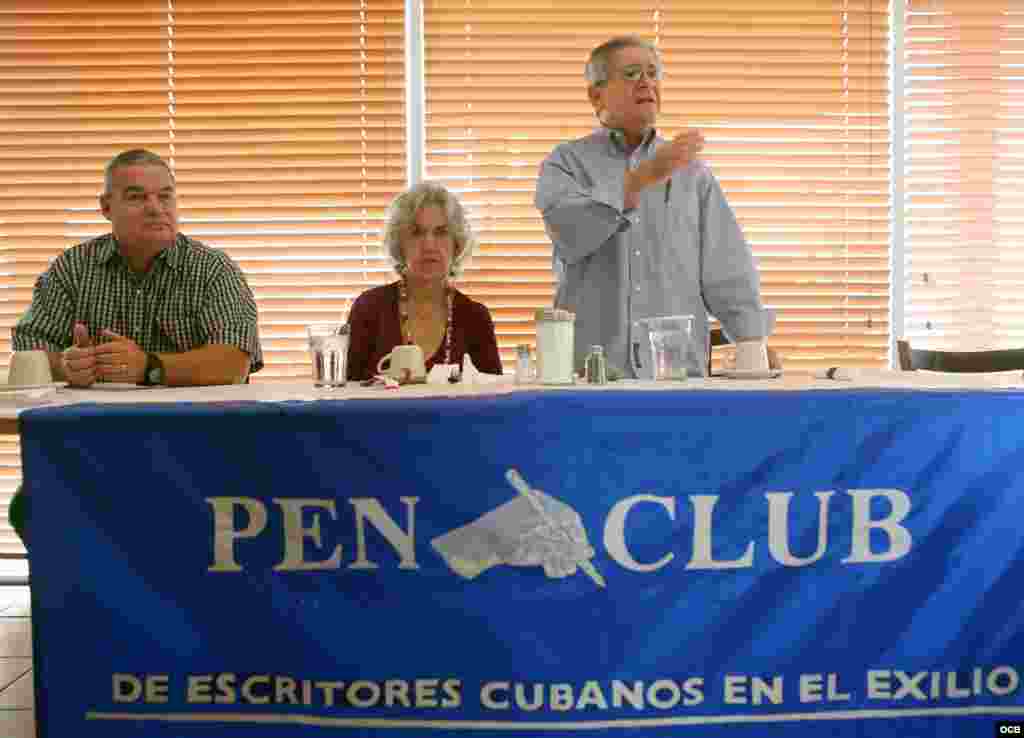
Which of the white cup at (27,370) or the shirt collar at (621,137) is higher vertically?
the shirt collar at (621,137)

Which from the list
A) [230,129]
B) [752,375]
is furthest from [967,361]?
[230,129]

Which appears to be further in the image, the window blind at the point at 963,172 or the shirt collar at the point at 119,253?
the window blind at the point at 963,172

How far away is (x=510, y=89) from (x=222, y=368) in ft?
5.98

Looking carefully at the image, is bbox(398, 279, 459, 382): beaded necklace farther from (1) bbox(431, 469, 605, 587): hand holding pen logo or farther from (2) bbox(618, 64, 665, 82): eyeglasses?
(1) bbox(431, 469, 605, 587): hand holding pen logo

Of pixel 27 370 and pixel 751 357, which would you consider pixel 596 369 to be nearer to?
pixel 751 357

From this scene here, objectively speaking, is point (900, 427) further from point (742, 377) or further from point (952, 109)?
point (952, 109)

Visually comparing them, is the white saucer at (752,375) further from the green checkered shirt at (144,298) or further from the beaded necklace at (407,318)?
the green checkered shirt at (144,298)

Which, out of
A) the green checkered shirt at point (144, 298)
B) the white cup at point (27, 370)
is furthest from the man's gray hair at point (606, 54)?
the white cup at point (27, 370)

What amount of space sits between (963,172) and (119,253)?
2878mm

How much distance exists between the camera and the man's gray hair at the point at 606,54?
2361 mm

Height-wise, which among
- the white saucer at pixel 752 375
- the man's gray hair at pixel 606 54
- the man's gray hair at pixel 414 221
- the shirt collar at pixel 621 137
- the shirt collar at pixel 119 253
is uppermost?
the man's gray hair at pixel 606 54

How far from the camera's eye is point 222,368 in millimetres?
2145

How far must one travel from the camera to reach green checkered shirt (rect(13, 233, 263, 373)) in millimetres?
2387

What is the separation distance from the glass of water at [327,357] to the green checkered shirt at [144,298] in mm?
518
